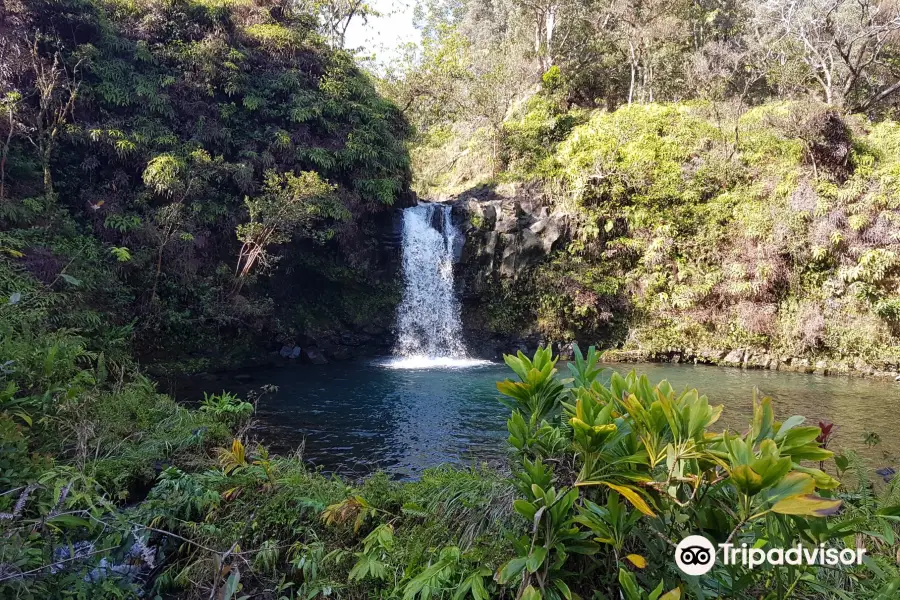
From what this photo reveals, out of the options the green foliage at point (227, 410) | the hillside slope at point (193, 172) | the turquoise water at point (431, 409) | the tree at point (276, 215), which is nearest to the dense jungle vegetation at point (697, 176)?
the turquoise water at point (431, 409)

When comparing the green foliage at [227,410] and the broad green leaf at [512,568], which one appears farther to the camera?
the green foliage at [227,410]

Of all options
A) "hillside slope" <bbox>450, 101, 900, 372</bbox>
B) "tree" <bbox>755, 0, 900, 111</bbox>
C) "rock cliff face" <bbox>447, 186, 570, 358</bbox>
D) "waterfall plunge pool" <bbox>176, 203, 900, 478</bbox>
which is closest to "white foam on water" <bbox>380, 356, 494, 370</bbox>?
"waterfall plunge pool" <bbox>176, 203, 900, 478</bbox>

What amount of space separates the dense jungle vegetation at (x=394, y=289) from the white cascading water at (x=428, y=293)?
1.10 m

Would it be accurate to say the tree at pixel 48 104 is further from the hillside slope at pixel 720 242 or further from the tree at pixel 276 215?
the hillside slope at pixel 720 242

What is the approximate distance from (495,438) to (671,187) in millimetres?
11851

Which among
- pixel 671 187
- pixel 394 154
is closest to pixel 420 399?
pixel 394 154

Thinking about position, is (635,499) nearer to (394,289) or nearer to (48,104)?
(48,104)

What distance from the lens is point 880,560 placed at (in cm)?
207

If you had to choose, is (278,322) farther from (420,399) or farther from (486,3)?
(486,3)

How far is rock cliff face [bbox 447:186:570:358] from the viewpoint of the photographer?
15.0 m

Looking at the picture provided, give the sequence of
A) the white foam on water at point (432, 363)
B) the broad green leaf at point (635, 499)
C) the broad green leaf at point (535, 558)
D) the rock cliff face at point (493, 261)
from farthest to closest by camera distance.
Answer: the rock cliff face at point (493, 261)
the white foam on water at point (432, 363)
the broad green leaf at point (535, 558)
the broad green leaf at point (635, 499)

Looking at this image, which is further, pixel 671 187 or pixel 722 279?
pixel 671 187

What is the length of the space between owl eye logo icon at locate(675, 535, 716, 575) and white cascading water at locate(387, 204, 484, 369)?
1297 centimetres

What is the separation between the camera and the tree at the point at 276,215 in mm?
10953
